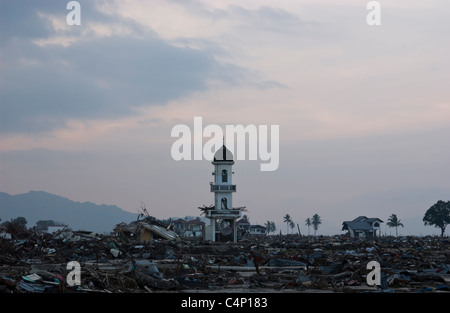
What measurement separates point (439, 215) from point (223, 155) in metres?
69.0

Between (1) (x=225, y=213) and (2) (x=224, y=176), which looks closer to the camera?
(1) (x=225, y=213)

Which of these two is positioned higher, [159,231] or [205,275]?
[159,231]

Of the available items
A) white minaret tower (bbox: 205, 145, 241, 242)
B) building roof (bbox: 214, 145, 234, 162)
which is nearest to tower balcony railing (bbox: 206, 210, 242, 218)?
white minaret tower (bbox: 205, 145, 241, 242)

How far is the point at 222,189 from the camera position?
54469 millimetres

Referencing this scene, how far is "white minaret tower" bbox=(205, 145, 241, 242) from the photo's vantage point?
2140 inches

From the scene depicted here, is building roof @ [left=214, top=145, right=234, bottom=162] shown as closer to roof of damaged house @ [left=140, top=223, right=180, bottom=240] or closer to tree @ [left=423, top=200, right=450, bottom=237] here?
roof of damaged house @ [left=140, top=223, right=180, bottom=240]

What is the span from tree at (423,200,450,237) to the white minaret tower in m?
67.5

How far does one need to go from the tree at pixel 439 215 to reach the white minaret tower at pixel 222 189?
221ft

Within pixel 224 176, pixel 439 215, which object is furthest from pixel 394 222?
pixel 224 176

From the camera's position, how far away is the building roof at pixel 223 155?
5461 centimetres

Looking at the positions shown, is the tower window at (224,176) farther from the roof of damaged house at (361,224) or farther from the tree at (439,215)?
the tree at (439,215)

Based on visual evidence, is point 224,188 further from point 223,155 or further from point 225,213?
point 223,155
